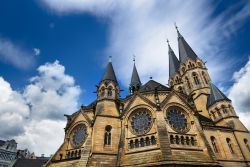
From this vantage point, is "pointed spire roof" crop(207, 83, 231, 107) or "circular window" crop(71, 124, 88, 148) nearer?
"circular window" crop(71, 124, 88, 148)

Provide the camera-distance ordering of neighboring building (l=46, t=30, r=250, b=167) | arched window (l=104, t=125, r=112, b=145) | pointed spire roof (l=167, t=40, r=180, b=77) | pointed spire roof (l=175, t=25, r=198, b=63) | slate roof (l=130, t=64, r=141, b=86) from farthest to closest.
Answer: pointed spire roof (l=167, t=40, r=180, b=77)
slate roof (l=130, t=64, r=141, b=86)
pointed spire roof (l=175, t=25, r=198, b=63)
arched window (l=104, t=125, r=112, b=145)
neighboring building (l=46, t=30, r=250, b=167)

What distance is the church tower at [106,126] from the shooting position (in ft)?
62.6

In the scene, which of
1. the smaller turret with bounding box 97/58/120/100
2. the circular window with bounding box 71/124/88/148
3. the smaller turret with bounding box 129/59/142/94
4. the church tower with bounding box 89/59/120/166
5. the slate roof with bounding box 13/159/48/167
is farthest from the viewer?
the smaller turret with bounding box 129/59/142/94

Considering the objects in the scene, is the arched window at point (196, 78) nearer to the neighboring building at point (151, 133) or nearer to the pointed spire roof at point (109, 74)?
the neighboring building at point (151, 133)

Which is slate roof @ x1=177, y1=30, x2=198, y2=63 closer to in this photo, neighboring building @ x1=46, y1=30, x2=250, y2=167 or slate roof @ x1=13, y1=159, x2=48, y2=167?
neighboring building @ x1=46, y1=30, x2=250, y2=167

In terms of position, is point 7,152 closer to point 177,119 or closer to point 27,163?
point 27,163

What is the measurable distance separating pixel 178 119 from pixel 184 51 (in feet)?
72.3

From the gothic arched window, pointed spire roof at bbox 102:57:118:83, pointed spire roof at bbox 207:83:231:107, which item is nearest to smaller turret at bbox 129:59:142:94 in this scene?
pointed spire roof at bbox 102:57:118:83

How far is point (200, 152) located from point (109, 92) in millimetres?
12836

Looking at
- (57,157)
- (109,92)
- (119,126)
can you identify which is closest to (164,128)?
(119,126)

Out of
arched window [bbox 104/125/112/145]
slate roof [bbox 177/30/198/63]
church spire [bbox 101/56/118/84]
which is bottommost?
arched window [bbox 104/125/112/145]

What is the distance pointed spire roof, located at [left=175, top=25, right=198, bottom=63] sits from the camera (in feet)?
125

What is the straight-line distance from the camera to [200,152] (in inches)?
744

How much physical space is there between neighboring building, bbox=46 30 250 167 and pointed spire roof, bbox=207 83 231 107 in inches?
5.2
